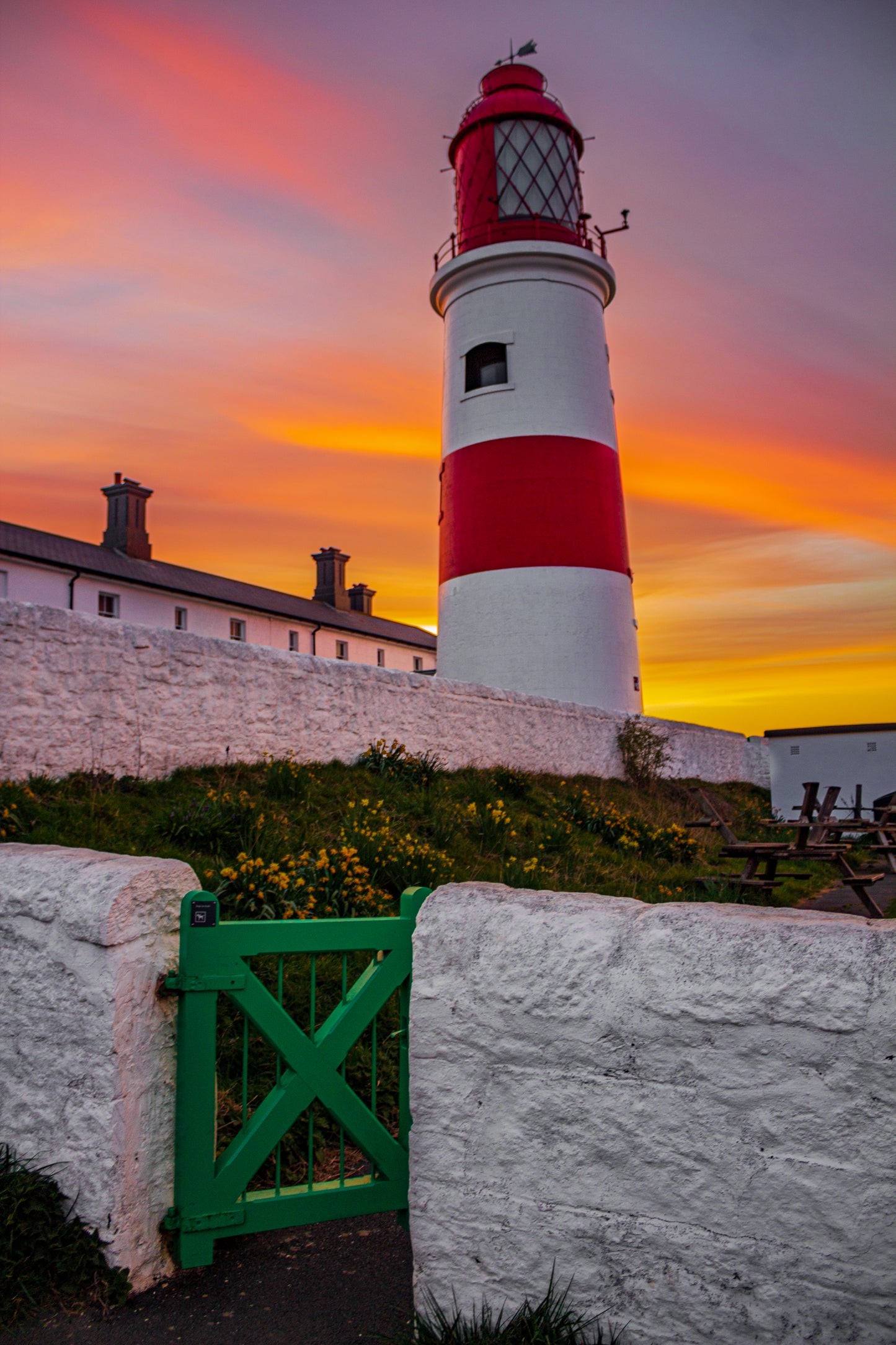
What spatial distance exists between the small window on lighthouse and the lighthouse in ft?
0.09

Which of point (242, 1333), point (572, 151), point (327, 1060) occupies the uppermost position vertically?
point (572, 151)

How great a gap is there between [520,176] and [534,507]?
6.84 metres

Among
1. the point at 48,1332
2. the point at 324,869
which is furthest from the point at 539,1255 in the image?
the point at 324,869

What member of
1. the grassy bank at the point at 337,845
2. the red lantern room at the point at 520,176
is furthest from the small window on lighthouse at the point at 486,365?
the grassy bank at the point at 337,845

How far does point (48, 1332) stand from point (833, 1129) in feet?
7.55

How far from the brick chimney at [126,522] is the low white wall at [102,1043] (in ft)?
94.6

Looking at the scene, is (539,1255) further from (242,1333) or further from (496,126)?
(496,126)

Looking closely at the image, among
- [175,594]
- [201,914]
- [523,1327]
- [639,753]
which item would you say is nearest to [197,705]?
[201,914]

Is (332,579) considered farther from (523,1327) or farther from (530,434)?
(523,1327)

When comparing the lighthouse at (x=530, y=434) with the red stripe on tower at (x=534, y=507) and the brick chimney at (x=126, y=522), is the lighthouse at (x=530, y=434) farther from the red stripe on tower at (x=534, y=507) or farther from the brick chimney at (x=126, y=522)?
the brick chimney at (x=126, y=522)

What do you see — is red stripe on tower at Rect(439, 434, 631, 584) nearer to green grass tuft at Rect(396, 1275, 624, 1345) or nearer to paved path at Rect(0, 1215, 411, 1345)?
paved path at Rect(0, 1215, 411, 1345)

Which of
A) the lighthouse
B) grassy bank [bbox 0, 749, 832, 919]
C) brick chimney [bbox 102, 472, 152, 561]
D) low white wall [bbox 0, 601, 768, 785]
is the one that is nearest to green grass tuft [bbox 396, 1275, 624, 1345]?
grassy bank [bbox 0, 749, 832, 919]

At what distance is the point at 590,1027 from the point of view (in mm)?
2529

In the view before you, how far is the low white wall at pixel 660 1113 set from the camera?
7.42 ft
